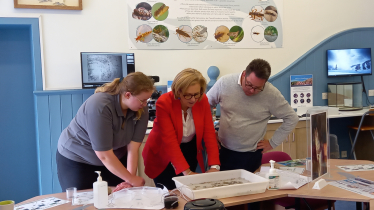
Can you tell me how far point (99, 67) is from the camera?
3.67m

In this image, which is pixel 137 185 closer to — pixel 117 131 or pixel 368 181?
pixel 117 131

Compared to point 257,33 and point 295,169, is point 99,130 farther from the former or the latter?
point 257,33

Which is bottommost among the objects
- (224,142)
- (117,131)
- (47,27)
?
(224,142)

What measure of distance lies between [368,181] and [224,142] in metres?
0.96

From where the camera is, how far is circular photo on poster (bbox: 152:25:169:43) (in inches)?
158

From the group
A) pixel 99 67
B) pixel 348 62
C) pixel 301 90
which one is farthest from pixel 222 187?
pixel 348 62

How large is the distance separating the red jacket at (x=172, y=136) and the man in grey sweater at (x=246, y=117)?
0.62 feet

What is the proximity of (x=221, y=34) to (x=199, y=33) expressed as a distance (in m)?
0.29

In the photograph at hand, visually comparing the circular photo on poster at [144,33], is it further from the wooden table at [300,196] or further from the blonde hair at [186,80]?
the wooden table at [300,196]

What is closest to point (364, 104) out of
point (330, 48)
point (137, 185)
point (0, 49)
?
point (330, 48)

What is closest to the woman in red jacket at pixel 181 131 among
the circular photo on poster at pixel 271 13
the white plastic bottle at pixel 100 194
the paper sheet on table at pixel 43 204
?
the white plastic bottle at pixel 100 194

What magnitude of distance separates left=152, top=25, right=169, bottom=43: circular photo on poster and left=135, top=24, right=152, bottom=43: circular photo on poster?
6 centimetres

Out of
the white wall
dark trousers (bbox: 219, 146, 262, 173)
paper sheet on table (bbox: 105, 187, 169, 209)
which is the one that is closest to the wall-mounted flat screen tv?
the white wall

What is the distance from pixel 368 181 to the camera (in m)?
2.13
